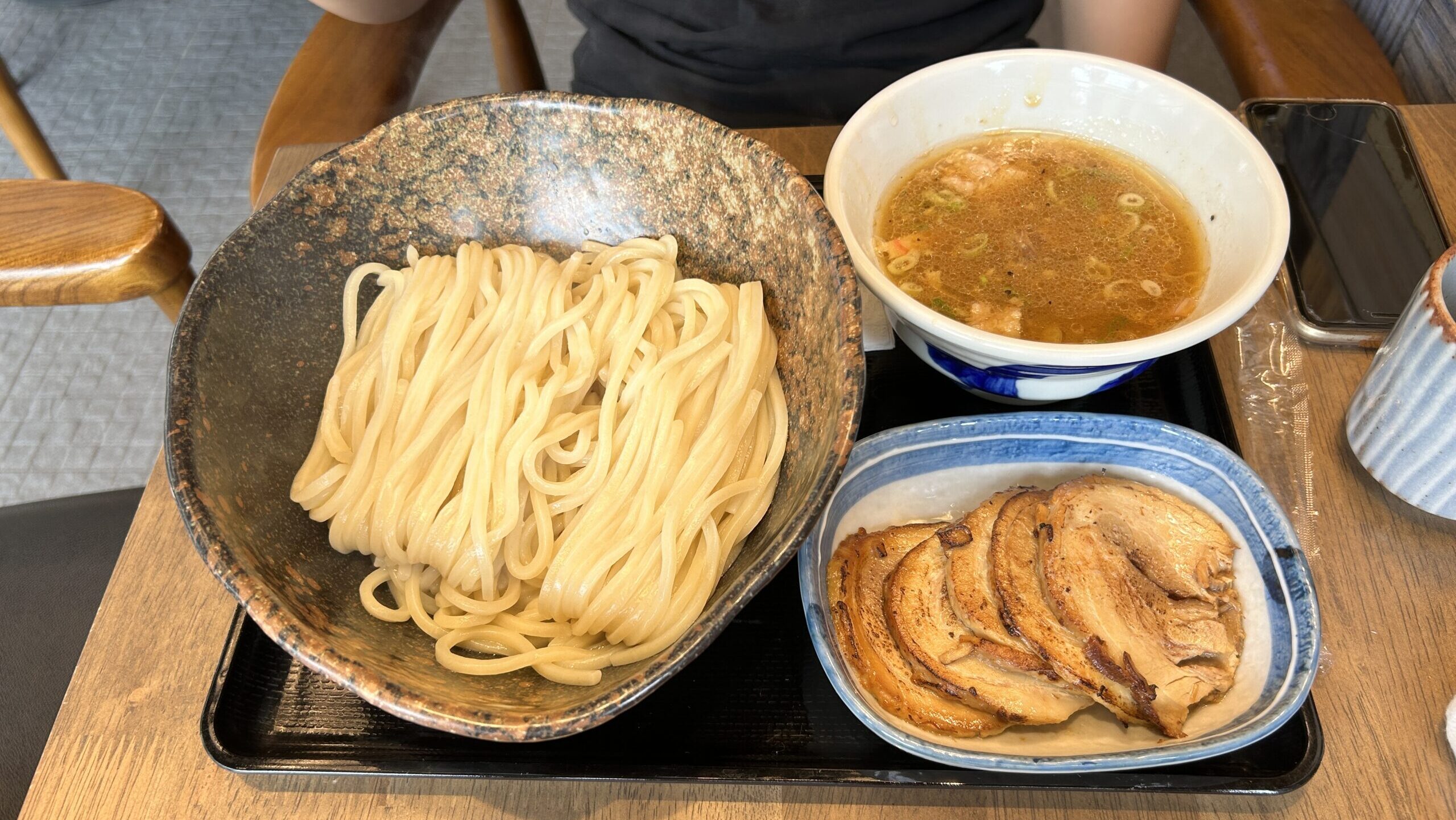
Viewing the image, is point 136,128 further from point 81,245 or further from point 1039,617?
point 1039,617

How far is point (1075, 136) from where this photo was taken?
1573 millimetres

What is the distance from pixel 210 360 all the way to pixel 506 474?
1.35 feet

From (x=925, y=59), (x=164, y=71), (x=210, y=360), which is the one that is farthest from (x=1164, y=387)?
(x=164, y=71)

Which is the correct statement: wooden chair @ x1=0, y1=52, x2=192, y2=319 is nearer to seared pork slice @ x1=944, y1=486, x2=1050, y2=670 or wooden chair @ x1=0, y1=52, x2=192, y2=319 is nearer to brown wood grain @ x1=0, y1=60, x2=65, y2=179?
seared pork slice @ x1=944, y1=486, x2=1050, y2=670

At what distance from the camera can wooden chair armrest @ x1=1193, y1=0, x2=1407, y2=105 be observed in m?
1.83

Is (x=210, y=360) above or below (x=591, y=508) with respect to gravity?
above

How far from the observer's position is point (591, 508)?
120 centimetres

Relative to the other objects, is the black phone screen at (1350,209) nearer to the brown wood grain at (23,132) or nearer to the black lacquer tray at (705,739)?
the black lacquer tray at (705,739)

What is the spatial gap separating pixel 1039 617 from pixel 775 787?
396mm

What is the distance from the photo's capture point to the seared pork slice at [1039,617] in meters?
1.05

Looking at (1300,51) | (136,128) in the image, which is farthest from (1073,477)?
(136,128)

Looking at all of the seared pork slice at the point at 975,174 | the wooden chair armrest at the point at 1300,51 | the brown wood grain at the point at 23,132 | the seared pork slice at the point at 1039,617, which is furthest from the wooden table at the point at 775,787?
the brown wood grain at the point at 23,132

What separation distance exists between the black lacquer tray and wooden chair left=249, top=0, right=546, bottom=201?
107cm

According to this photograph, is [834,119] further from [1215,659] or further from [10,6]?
[10,6]
